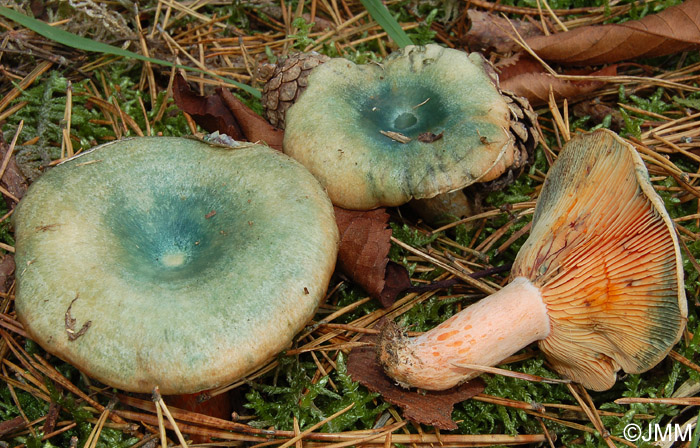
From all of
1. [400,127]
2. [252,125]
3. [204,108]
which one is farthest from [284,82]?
[400,127]

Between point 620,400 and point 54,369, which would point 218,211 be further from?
point 620,400

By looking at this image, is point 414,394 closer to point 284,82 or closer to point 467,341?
point 467,341

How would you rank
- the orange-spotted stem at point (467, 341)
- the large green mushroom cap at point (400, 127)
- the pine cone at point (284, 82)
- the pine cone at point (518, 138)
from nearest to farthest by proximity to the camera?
the orange-spotted stem at point (467, 341)
the large green mushroom cap at point (400, 127)
the pine cone at point (518, 138)
the pine cone at point (284, 82)

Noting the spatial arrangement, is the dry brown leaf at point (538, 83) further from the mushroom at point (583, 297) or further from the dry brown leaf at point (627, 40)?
the mushroom at point (583, 297)

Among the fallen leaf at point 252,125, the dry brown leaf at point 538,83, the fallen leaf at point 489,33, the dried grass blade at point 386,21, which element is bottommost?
the fallen leaf at point 252,125

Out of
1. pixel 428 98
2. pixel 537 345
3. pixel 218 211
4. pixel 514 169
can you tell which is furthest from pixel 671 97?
pixel 218 211

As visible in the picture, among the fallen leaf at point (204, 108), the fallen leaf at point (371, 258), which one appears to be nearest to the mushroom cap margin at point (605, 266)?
the fallen leaf at point (371, 258)

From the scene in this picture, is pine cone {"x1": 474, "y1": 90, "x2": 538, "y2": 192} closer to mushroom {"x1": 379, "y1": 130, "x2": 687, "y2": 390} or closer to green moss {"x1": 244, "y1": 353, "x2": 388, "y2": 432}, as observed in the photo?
mushroom {"x1": 379, "y1": 130, "x2": 687, "y2": 390}
